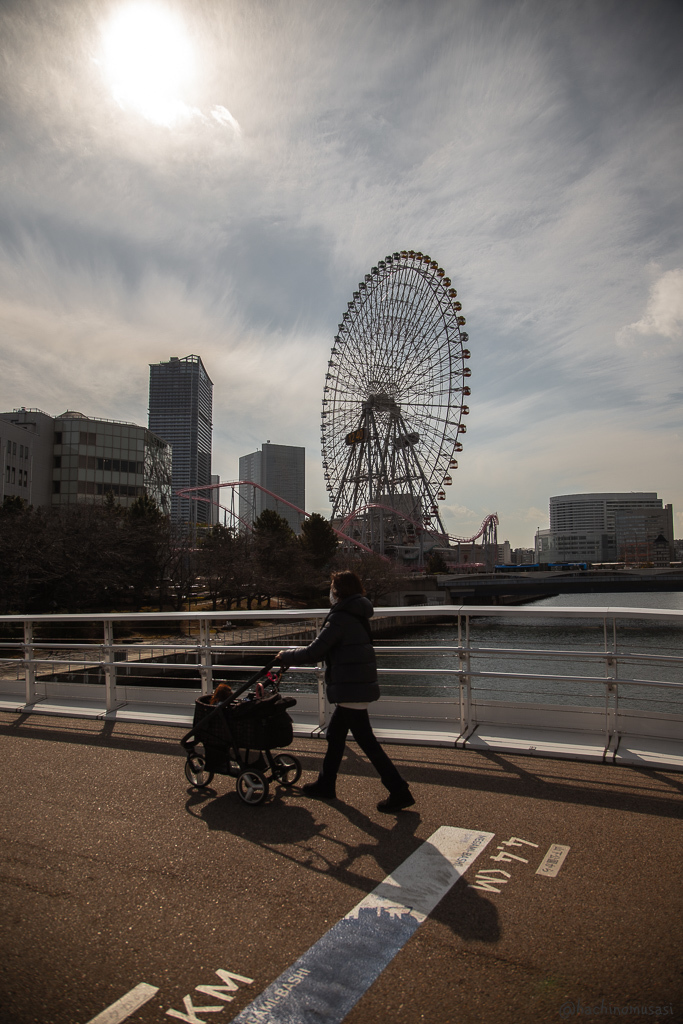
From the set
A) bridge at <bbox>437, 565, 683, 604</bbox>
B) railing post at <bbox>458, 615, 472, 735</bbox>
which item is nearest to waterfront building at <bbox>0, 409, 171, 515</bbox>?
bridge at <bbox>437, 565, 683, 604</bbox>

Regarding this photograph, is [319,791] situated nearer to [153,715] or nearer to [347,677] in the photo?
[347,677]

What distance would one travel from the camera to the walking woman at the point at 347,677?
5180 mm

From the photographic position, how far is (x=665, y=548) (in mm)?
199250

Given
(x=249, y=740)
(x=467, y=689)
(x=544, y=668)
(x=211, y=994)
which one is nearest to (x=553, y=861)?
(x=211, y=994)

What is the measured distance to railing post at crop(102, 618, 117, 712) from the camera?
336 inches

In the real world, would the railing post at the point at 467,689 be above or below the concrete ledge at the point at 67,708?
above

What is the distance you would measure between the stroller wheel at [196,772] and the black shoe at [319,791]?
2.90ft

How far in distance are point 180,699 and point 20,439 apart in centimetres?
7475

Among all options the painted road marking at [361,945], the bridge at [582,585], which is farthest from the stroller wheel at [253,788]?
the bridge at [582,585]

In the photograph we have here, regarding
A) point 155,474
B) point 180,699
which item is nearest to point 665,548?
point 155,474

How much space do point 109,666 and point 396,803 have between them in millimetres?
5021

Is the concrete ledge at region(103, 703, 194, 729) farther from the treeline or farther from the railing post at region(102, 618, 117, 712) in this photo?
the treeline

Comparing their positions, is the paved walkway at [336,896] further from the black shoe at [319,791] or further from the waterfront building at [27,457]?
the waterfront building at [27,457]

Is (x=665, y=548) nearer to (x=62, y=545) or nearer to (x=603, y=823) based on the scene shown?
(x=62, y=545)
